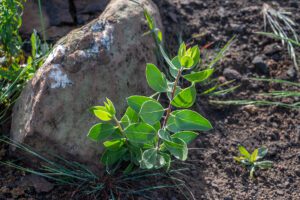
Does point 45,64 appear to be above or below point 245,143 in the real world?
above

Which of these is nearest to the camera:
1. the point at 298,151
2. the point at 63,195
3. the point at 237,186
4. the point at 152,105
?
the point at 152,105

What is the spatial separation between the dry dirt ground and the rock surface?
0.61 feet

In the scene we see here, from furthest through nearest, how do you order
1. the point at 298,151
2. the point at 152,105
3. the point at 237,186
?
the point at 298,151 → the point at 237,186 → the point at 152,105

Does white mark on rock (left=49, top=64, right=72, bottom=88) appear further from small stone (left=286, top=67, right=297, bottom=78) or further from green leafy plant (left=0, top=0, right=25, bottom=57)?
small stone (left=286, top=67, right=297, bottom=78)

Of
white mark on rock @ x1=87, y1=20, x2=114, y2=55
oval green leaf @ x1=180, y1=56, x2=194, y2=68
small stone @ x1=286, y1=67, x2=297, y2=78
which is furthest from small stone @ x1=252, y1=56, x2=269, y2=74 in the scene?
oval green leaf @ x1=180, y1=56, x2=194, y2=68

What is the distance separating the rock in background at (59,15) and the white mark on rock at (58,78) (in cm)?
64

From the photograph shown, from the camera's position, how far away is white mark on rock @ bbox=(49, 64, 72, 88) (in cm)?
226

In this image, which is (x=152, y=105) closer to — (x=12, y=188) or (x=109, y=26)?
(x=109, y=26)

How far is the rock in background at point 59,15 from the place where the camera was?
2.89 metres

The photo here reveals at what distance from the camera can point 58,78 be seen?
2262 mm

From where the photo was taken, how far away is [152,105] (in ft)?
6.60

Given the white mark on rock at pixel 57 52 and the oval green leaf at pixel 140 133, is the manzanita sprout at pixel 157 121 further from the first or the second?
the white mark on rock at pixel 57 52

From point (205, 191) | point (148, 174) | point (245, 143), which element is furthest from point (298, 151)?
point (148, 174)

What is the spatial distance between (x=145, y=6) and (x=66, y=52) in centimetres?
58
